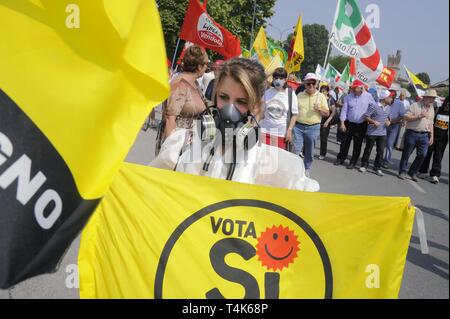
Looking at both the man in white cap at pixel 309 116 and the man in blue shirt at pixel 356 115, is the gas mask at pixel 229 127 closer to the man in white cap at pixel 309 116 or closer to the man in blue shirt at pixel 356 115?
the man in white cap at pixel 309 116

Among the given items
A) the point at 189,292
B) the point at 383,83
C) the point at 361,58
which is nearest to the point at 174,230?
the point at 189,292

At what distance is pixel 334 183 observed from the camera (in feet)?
26.1

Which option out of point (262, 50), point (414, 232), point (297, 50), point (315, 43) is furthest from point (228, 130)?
point (315, 43)

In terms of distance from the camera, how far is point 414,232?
218 inches

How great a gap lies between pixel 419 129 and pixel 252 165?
7969 mm

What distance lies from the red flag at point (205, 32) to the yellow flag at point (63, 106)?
6953mm

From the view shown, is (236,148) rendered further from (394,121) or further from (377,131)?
(394,121)

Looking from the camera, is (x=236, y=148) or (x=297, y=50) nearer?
(x=236, y=148)

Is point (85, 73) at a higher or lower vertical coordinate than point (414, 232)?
higher

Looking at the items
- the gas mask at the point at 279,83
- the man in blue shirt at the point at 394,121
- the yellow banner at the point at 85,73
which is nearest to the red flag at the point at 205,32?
the gas mask at the point at 279,83

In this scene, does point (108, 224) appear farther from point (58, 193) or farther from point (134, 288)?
point (58, 193)

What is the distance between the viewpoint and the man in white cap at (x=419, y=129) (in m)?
9.10

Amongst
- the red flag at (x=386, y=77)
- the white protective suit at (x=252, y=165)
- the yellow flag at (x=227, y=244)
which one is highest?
the red flag at (x=386, y=77)

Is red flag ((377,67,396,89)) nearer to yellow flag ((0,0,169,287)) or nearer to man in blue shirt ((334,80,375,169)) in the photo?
man in blue shirt ((334,80,375,169))
